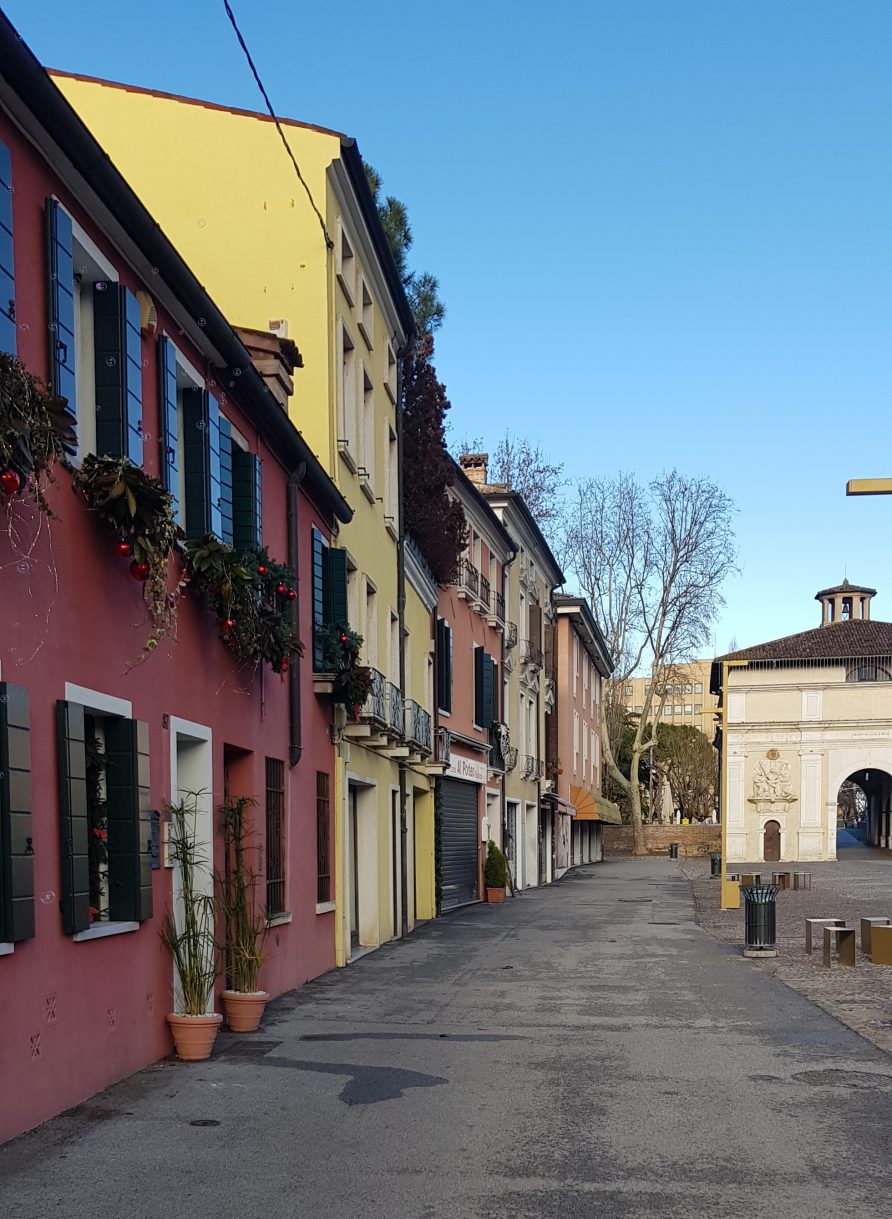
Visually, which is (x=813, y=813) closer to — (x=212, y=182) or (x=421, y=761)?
(x=421, y=761)

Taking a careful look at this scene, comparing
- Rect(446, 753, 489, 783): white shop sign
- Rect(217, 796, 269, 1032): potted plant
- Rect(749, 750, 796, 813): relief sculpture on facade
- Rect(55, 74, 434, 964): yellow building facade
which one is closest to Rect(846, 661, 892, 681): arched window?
Rect(749, 750, 796, 813): relief sculpture on facade

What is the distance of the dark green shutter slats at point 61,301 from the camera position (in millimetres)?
7461

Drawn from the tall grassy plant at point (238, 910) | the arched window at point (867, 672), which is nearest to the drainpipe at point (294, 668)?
the tall grassy plant at point (238, 910)

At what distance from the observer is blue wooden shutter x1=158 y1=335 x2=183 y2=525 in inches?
376

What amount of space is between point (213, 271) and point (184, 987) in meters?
10.6

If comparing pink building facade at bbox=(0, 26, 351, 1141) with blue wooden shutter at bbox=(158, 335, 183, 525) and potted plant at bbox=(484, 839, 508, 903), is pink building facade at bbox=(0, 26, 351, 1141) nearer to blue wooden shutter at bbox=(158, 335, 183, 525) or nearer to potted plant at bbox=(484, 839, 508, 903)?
blue wooden shutter at bbox=(158, 335, 183, 525)

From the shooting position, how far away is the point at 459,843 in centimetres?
2852

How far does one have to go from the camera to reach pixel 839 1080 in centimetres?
898

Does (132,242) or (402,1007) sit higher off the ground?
(132,242)

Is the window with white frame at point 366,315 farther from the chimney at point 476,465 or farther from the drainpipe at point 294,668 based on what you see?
the chimney at point 476,465

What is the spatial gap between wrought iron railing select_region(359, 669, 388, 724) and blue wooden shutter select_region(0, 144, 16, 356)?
33.6 ft

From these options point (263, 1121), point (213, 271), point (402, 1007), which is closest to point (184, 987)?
Result: point (263, 1121)

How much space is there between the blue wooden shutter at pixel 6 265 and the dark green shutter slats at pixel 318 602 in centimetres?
837

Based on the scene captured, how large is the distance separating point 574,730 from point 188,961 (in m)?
45.6
